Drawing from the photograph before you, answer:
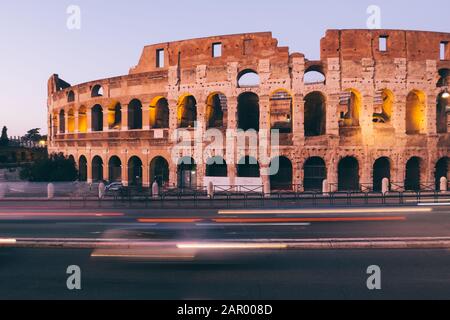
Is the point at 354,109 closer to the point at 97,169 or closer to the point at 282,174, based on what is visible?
the point at 282,174

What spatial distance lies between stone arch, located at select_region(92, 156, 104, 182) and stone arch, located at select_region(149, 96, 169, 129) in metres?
8.18

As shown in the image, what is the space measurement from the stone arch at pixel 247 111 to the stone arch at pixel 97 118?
Result: 50.1ft

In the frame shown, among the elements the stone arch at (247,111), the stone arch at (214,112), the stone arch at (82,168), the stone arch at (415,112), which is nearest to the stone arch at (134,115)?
the stone arch at (82,168)

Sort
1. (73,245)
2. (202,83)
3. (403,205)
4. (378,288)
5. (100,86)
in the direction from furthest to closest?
(100,86) → (202,83) → (403,205) → (73,245) → (378,288)

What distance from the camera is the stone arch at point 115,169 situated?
30984mm

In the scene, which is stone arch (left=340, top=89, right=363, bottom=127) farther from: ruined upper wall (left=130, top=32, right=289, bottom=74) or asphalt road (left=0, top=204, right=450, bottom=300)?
asphalt road (left=0, top=204, right=450, bottom=300)

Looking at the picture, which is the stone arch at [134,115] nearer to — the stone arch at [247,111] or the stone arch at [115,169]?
the stone arch at [115,169]

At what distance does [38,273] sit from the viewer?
26.0 ft

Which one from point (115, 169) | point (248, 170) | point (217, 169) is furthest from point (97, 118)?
point (248, 170)

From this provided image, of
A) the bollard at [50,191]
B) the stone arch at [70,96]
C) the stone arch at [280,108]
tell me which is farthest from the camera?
the stone arch at [70,96]

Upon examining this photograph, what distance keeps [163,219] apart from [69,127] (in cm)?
2520

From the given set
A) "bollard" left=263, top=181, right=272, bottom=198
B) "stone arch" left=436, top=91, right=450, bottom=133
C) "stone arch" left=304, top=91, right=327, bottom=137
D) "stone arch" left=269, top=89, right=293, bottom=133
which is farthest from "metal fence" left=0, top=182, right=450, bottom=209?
"stone arch" left=269, top=89, right=293, bottom=133

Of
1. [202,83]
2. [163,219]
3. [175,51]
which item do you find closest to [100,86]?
[175,51]
